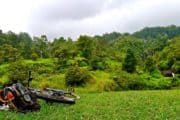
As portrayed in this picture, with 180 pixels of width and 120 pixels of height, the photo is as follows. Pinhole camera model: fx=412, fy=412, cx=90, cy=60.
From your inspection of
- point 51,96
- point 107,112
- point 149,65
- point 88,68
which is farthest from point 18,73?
point 107,112

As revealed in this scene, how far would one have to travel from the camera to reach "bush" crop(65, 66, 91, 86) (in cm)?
4307

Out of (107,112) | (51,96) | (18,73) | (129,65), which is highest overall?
(129,65)

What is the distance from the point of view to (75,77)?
142 feet

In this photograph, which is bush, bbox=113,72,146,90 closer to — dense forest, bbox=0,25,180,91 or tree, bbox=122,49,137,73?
dense forest, bbox=0,25,180,91

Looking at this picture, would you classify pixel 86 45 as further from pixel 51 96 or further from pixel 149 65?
pixel 51 96

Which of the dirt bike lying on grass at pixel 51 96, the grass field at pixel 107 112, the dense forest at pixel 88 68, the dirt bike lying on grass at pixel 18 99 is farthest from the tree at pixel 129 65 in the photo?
the dirt bike lying on grass at pixel 18 99

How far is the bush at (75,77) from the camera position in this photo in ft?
141

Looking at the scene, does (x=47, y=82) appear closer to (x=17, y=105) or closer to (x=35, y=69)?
(x=35, y=69)

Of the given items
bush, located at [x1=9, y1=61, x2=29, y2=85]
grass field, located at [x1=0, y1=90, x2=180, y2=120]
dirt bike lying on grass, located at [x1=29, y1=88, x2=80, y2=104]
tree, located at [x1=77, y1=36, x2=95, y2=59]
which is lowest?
grass field, located at [x1=0, y1=90, x2=180, y2=120]

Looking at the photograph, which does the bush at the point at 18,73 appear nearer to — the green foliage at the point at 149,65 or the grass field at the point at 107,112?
the grass field at the point at 107,112

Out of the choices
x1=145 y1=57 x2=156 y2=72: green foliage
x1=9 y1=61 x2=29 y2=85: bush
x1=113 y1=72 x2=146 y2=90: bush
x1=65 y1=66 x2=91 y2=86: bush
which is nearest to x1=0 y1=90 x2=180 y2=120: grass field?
x1=9 y1=61 x2=29 y2=85: bush

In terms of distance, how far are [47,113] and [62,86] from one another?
72.4 feet

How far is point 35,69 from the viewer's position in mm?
48406

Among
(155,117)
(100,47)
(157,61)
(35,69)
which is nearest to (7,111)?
(155,117)
